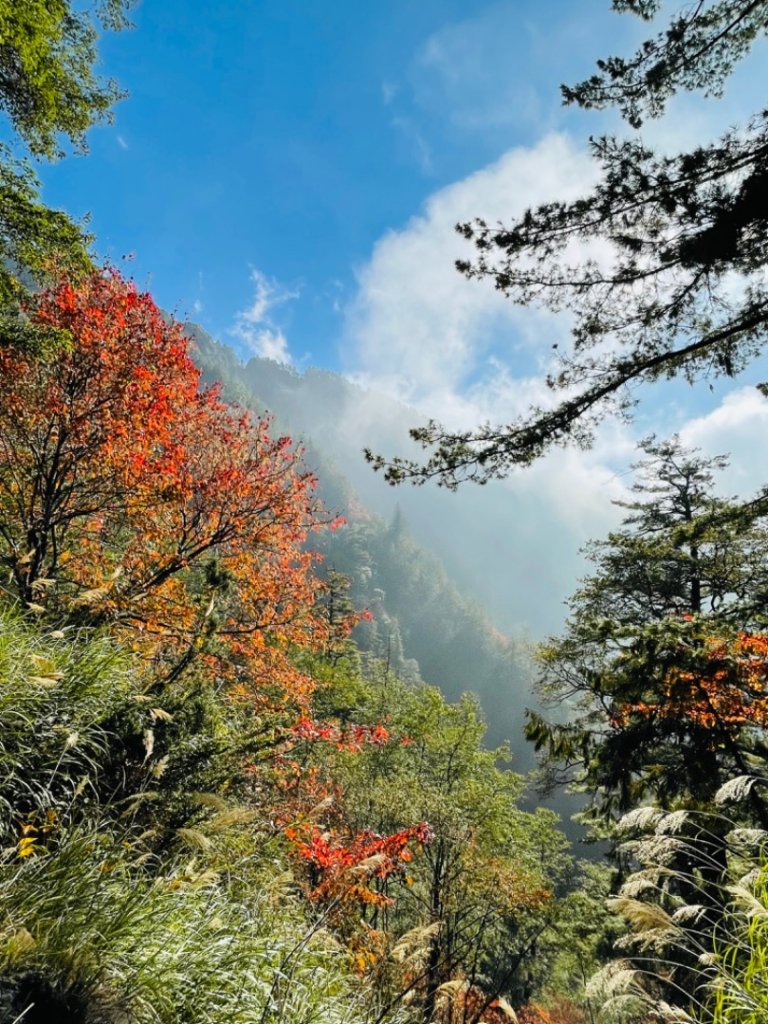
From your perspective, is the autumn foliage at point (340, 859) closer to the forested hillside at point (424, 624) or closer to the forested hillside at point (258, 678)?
the forested hillside at point (258, 678)

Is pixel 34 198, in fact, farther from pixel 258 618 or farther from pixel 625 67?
pixel 258 618

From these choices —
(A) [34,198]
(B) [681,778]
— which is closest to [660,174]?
(A) [34,198]

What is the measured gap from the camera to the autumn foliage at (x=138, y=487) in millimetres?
6746

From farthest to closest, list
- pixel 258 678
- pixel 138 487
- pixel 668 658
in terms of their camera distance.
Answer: pixel 258 678
pixel 138 487
pixel 668 658

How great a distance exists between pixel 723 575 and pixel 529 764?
10267 cm

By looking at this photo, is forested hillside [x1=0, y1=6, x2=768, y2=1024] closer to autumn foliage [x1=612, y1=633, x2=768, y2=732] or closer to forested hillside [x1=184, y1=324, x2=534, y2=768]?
autumn foliage [x1=612, y1=633, x2=768, y2=732]

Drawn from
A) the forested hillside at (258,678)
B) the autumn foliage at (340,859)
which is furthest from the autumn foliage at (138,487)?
the autumn foliage at (340,859)

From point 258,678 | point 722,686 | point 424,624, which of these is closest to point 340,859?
point 258,678

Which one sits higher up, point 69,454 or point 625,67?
point 625,67

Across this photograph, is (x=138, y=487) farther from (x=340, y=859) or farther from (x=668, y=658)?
(x=668, y=658)

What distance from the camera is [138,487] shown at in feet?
26.9

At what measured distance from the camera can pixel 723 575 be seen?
12578 millimetres

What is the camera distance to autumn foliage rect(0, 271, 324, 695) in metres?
6.75

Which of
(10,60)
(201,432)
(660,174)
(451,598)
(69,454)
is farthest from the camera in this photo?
(451,598)
